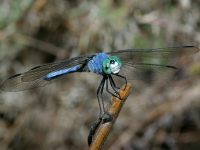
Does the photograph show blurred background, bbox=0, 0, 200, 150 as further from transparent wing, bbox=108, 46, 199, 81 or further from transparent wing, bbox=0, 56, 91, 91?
transparent wing, bbox=0, 56, 91, 91

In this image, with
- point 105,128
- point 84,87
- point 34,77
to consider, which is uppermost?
point 34,77

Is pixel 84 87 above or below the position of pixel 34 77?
below

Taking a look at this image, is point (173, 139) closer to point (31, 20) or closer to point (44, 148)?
point (44, 148)

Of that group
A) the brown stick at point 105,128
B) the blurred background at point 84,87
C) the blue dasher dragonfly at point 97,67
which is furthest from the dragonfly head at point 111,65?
the blurred background at point 84,87

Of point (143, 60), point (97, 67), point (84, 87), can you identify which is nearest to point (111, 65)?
point (97, 67)

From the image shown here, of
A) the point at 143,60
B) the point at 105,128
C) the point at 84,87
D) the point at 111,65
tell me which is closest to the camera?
the point at 105,128

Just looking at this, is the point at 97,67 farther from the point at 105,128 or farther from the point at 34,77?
the point at 105,128

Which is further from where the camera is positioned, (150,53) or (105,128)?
(150,53)
